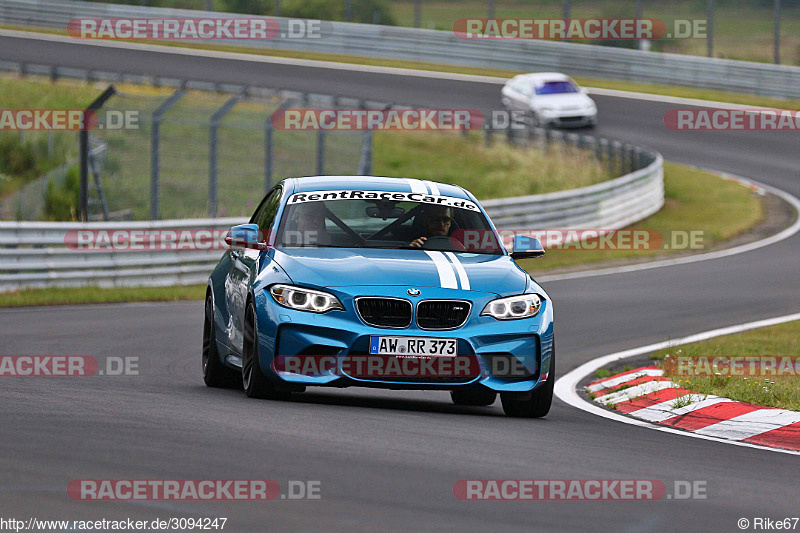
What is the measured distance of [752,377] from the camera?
37.6 ft

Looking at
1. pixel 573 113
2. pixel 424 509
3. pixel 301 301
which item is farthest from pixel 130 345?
pixel 573 113

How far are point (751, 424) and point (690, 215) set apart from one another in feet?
68.6

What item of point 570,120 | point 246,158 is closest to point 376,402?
point 246,158

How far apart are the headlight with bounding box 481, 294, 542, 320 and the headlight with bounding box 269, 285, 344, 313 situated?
3.10ft

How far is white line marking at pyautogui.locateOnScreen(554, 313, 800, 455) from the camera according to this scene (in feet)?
29.2

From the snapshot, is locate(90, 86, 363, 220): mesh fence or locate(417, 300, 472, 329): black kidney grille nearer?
locate(417, 300, 472, 329): black kidney grille

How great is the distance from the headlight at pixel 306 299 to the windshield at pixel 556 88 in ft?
105

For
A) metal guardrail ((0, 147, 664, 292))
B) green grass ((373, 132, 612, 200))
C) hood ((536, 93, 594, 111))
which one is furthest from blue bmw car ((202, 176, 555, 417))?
hood ((536, 93, 594, 111))

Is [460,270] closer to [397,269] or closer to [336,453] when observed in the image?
[397,269]

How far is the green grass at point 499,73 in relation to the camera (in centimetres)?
4299

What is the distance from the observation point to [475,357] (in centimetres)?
870

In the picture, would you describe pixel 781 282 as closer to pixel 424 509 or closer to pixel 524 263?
pixel 524 263

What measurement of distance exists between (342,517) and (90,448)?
168 centimetres

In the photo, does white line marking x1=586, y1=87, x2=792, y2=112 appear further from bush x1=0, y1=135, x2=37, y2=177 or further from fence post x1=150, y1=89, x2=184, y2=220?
fence post x1=150, y1=89, x2=184, y2=220
